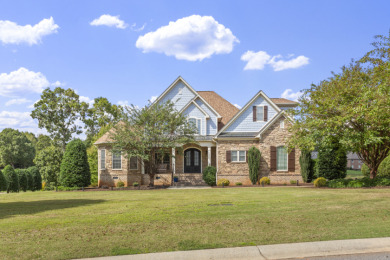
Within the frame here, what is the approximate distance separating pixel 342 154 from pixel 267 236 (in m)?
19.7

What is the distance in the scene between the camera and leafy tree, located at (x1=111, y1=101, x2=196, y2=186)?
2444 cm

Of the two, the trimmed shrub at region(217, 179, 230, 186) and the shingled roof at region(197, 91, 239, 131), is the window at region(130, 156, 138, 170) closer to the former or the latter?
the trimmed shrub at region(217, 179, 230, 186)

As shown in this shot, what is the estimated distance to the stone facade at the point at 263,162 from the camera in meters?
27.1

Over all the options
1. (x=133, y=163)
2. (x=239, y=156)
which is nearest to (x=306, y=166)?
(x=239, y=156)

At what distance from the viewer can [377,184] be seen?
66.4 ft

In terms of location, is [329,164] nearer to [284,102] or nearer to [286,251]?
[284,102]

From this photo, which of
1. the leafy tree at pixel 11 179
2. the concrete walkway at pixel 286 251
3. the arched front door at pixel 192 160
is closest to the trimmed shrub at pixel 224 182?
the arched front door at pixel 192 160

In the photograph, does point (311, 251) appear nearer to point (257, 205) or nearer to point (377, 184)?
point (257, 205)

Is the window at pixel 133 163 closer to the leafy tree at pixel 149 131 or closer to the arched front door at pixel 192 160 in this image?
the leafy tree at pixel 149 131

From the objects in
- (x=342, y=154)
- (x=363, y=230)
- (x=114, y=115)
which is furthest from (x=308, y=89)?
(x=114, y=115)

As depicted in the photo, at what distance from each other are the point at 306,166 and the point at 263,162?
333 centimetres

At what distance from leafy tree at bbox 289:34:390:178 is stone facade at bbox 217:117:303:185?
5.39 meters

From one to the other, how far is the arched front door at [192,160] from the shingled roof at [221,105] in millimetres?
4349

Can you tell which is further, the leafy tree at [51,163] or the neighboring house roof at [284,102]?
the leafy tree at [51,163]
